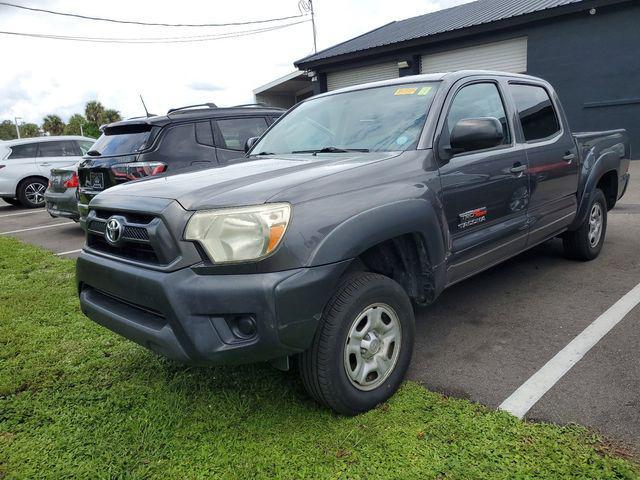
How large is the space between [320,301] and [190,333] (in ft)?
1.95

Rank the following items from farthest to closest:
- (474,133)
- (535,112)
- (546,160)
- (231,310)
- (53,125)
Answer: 1. (53,125)
2. (535,112)
3. (546,160)
4. (474,133)
5. (231,310)

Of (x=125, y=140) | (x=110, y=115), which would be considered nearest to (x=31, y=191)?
(x=125, y=140)

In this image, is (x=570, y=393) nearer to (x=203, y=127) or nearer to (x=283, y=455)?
(x=283, y=455)

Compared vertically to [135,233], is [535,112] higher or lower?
higher

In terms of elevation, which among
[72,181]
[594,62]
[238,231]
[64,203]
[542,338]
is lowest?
[542,338]

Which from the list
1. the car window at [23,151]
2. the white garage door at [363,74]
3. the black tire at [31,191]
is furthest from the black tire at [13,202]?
the white garage door at [363,74]

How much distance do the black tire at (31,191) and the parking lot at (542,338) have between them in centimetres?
1194

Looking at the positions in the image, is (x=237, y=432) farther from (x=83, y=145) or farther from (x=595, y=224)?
(x=83, y=145)

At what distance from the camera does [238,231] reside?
2.26 metres

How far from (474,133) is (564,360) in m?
1.50

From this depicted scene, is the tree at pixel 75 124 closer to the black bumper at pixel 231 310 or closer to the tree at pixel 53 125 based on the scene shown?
the tree at pixel 53 125

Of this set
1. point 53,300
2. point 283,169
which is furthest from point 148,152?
point 283,169

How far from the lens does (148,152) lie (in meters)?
6.10

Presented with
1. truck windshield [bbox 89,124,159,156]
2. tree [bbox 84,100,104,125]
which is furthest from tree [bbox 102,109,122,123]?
truck windshield [bbox 89,124,159,156]
